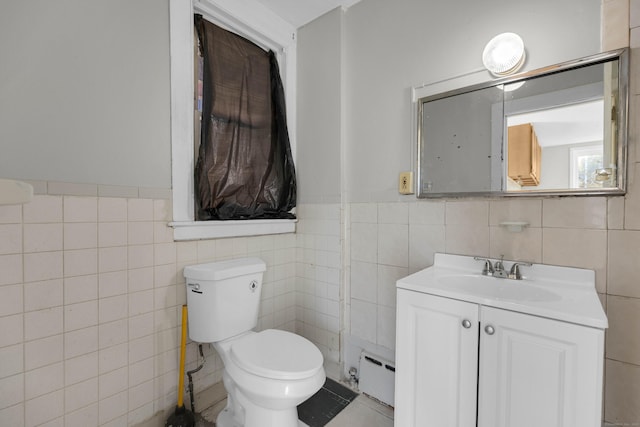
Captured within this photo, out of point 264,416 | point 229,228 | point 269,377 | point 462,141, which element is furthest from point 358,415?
point 462,141

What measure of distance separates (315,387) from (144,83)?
1.57 meters

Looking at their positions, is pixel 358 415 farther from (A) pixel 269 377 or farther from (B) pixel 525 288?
(B) pixel 525 288

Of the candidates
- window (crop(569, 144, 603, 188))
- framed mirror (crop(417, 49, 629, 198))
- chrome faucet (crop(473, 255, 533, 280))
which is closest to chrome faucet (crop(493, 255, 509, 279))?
chrome faucet (crop(473, 255, 533, 280))

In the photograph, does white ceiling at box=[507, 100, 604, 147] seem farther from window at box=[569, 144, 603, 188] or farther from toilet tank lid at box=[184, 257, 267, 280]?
toilet tank lid at box=[184, 257, 267, 280]

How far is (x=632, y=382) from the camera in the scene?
42.9 inches

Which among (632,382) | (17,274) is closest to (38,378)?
(17,274)

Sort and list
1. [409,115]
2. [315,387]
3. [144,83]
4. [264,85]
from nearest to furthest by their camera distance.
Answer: [315,387] → [144,83] → [409,115] → [264,85]

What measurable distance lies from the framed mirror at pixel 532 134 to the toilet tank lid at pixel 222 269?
980 millimetres

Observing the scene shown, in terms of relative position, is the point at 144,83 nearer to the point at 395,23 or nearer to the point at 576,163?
the point at 395,23

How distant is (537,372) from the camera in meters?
0.92

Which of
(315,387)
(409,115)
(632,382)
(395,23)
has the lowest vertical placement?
(315,387)

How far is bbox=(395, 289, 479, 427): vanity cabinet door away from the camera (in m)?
1.05

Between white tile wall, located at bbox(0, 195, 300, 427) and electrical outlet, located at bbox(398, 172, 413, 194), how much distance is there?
3.62 ft

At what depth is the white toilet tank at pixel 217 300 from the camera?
1.43 meters
